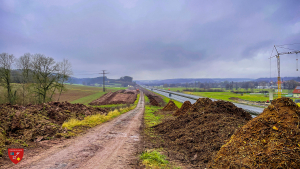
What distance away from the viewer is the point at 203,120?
42.5 ft

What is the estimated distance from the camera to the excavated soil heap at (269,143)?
550 cm

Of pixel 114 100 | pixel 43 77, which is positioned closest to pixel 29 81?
pixel 43 77

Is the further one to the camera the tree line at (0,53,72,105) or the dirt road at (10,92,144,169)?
the tree line at (0,53,72,105)

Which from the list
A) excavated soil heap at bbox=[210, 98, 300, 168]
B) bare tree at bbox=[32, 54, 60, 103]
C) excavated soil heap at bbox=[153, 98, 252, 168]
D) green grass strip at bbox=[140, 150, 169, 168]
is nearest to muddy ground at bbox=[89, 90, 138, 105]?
bare tree at bbox=[32, 54, 60, 103]

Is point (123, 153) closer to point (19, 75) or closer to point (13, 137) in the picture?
point (13, 137)

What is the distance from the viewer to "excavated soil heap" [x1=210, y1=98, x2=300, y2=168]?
5.50 m

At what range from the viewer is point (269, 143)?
20.1ft

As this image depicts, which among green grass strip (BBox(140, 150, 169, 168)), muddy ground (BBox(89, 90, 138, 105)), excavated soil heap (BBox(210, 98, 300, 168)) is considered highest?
excavated soil heap (BBox(210, 98, 300, 168))

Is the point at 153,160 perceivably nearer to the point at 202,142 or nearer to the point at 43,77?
the point at 202,142

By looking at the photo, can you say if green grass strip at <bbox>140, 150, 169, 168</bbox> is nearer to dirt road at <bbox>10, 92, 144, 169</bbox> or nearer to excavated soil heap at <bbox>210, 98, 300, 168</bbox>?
dirt road at <bbox>10, 92, 144, 169</bbox>

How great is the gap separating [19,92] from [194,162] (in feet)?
151

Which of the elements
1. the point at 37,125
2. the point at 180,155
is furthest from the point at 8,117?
the point at 180,155

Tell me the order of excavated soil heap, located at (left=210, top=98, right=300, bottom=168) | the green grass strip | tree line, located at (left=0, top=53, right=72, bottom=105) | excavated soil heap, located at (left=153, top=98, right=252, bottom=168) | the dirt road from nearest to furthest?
excavated soil heap, located at (left=210, top=98, right=300, bottom=168), the dirt road, the green grass strip, excavated soil heap, located at (left=153, top=98, right=252, bottom=168), tree line, located at (left=0, top=53, right=72, bottom=105)

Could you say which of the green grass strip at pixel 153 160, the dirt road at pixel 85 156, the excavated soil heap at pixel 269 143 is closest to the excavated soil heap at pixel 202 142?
the green grass strip at pixel 153 160
